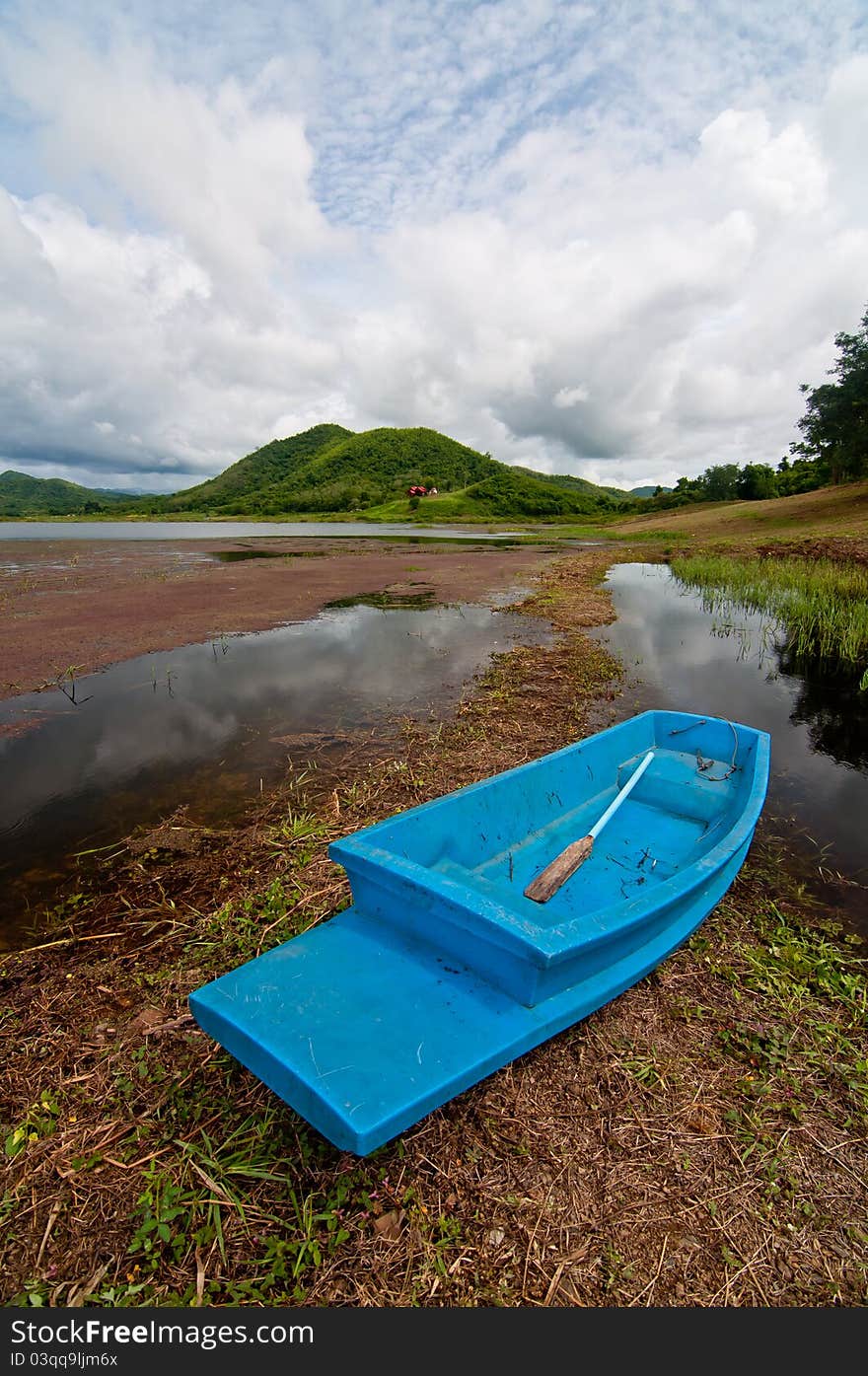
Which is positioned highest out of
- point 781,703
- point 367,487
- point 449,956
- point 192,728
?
point 367,487

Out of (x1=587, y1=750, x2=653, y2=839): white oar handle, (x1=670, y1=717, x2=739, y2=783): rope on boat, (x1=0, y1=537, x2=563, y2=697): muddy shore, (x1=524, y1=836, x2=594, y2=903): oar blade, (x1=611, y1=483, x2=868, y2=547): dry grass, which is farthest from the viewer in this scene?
(x1=611, y1=483, x2=868, y2=547): dry grass

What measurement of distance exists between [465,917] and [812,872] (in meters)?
3.57

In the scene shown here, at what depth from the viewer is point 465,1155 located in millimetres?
2248

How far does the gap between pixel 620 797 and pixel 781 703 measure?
5850 mm

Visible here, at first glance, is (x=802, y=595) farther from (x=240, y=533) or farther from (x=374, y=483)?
(x=374, y=483)

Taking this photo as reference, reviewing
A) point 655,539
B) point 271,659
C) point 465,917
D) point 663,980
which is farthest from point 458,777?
point 655,539

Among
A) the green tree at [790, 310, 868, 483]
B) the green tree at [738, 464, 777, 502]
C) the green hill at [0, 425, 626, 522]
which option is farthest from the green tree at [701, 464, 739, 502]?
the green tree at [790, 310, 868, 483]

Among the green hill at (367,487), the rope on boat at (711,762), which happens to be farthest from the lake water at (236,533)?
the rope on boat at (711,762)

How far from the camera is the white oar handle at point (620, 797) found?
4.07 metres

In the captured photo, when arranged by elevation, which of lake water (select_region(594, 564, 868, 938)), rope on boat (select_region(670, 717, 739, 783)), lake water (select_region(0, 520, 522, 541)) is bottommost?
lake water (select_region(594, 564, 868, 938))

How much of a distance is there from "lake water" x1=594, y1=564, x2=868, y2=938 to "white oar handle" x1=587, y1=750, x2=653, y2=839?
1.43 meters

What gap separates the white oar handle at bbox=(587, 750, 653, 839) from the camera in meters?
4.07

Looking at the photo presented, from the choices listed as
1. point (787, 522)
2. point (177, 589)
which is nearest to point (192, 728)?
point (177, 589)

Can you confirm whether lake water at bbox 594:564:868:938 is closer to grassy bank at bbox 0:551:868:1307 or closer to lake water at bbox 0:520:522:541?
grassy bank at bbox 0:551:868:1307
